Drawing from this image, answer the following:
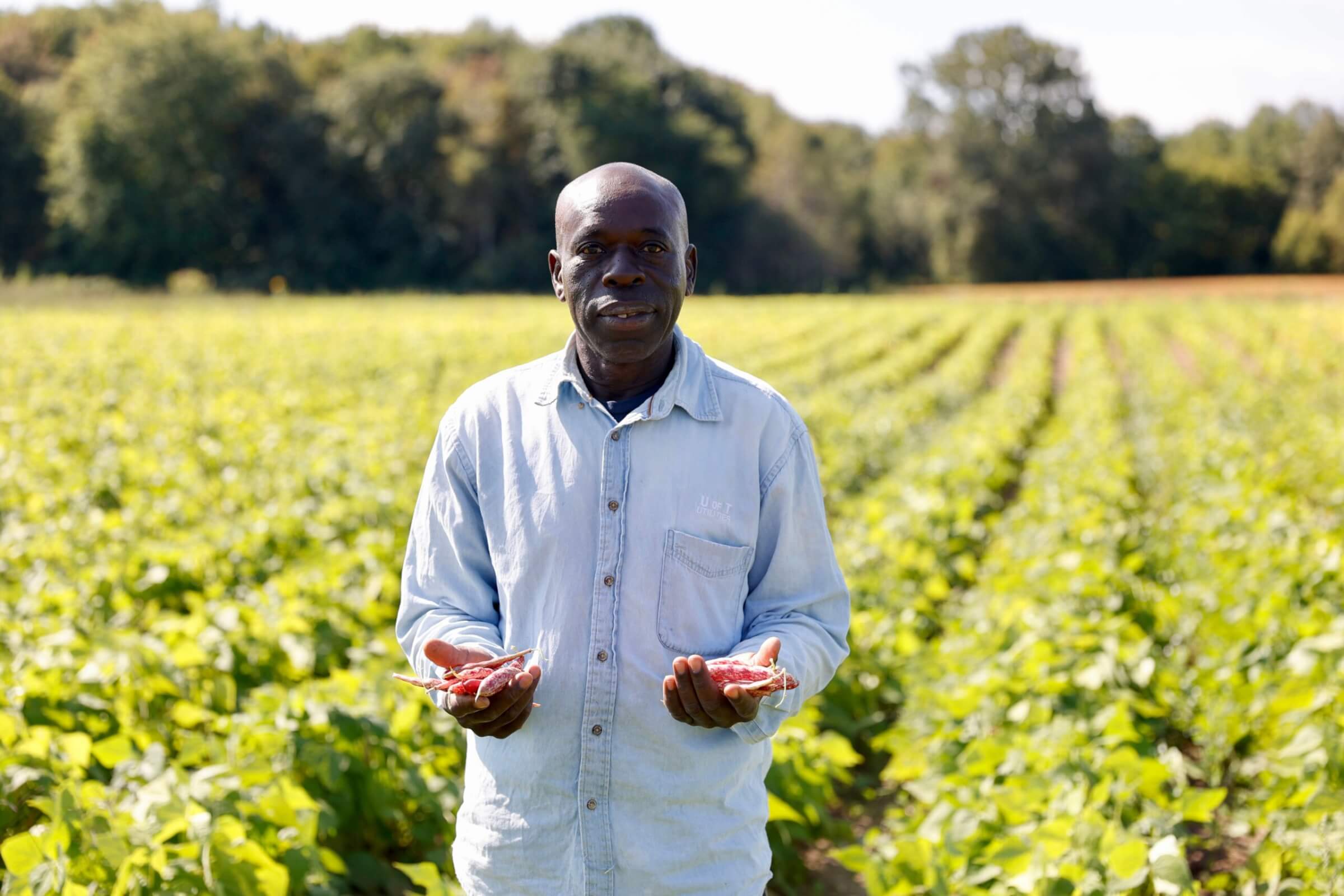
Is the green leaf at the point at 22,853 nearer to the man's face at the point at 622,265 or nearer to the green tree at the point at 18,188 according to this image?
the man's face at the point at 622,265

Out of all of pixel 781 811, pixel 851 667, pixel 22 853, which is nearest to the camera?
pixel 22 853

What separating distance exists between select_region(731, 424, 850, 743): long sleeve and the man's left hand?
0.11 m

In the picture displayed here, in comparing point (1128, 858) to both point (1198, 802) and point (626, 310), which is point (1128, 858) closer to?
point (1198, 802)

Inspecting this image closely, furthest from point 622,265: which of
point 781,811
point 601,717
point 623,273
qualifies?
point 781,811

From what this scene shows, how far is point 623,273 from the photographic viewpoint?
1.64m

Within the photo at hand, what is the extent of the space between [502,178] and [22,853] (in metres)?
47.4

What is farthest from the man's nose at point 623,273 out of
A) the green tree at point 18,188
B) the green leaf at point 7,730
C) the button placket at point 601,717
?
the green tree at point 18,188

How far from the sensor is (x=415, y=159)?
4738 cm

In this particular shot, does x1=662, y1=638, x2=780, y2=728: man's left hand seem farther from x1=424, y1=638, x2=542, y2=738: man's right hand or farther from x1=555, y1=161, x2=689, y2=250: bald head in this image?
x1=555, y1=161, x2=689, y2=250: bald head

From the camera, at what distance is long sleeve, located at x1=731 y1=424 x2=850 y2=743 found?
1.72m

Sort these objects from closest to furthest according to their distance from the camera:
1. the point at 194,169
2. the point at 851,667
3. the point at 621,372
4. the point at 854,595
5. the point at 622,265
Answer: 1. the point at 622,265
2. the point at 621,372
3. the point at 851,667
4. the point at 854,595
5. the point at 194,169

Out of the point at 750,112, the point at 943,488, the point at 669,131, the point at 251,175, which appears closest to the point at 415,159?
the point at 251,175

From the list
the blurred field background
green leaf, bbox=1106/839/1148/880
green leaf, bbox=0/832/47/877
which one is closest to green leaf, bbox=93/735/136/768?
the blurred field background

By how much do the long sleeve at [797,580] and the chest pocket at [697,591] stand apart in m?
0.05
